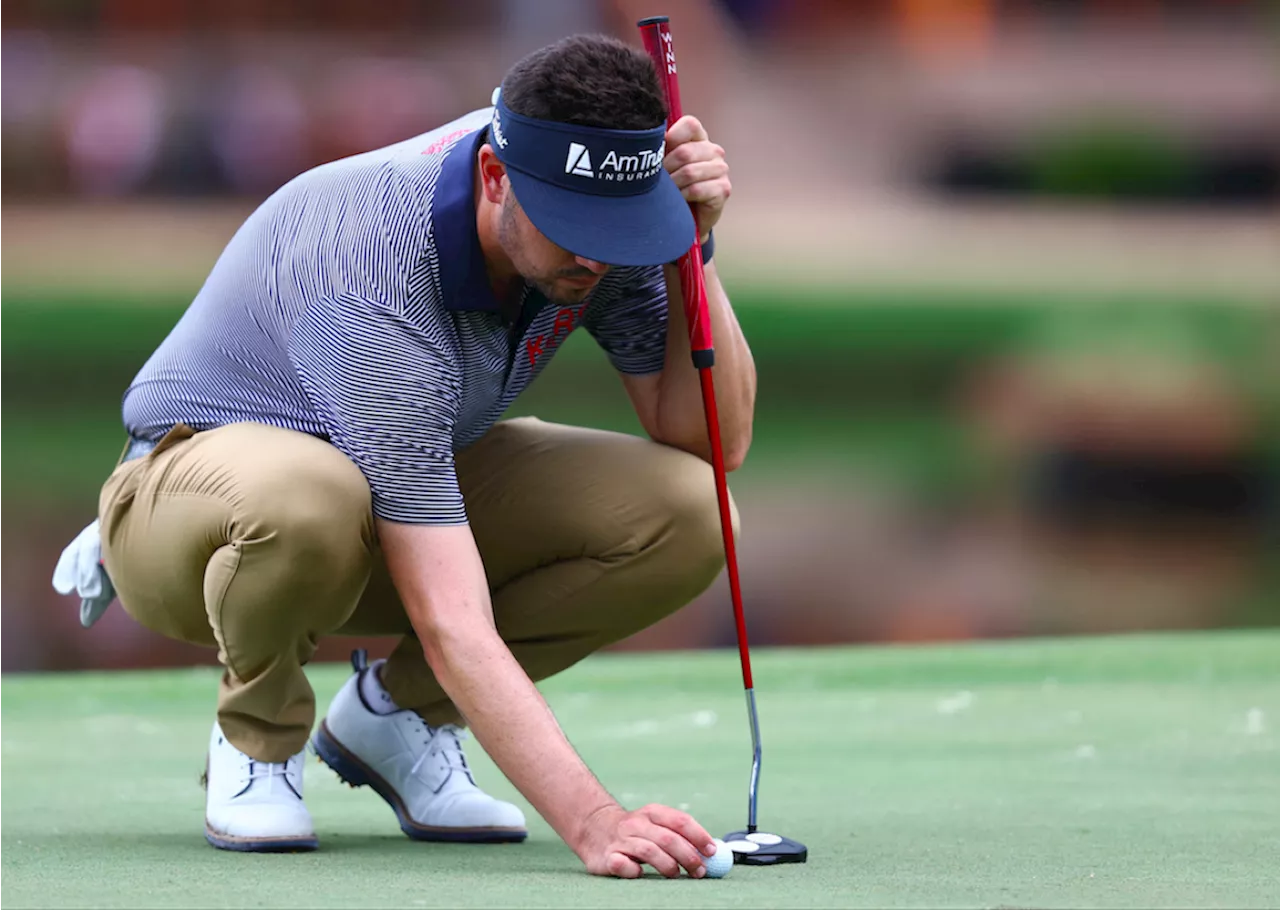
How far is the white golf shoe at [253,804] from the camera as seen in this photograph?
2.28 meters

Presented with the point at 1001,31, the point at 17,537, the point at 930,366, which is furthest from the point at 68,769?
the point at 1001,31

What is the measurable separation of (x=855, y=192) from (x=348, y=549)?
14.4 m

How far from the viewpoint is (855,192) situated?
1633cm

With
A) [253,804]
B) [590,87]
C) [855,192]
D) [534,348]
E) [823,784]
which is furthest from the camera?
[855,192]

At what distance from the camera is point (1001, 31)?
1772 centimetres

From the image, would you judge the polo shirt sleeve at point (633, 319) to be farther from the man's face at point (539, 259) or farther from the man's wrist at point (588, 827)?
the man's wrist at point (588, 827)

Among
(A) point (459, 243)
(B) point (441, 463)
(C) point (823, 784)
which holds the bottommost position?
(C) point (823, 784)

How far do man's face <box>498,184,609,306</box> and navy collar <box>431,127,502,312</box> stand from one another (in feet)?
0.13

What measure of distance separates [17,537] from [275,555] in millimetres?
6618

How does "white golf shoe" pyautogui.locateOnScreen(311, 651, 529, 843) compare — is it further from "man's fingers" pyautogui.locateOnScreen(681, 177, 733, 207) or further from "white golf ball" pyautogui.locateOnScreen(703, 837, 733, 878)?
"man's fingers" pyautogui.locateOnScreen(681, 177, 733, 207)

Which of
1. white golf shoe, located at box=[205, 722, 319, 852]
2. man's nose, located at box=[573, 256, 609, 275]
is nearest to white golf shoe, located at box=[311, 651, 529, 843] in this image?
white golf shoe, located at box=[205, 722, 319, 852]

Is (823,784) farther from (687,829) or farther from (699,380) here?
(687,829)

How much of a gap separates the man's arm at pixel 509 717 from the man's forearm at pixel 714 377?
0.50m

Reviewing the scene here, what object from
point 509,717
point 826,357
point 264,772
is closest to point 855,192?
point 826,357
